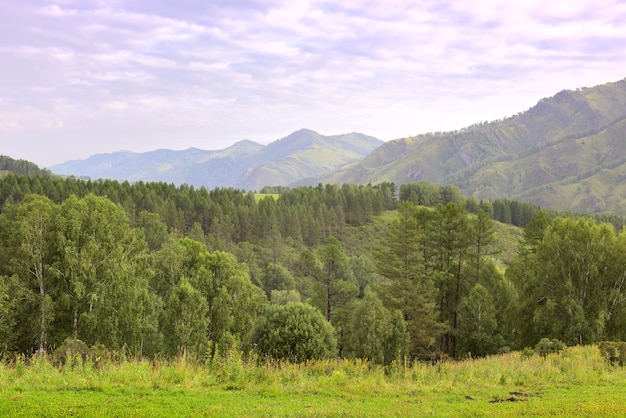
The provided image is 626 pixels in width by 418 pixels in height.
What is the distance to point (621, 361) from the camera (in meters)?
16.8

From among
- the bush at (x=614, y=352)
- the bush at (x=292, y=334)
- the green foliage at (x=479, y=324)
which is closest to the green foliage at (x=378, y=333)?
the green foliage at (x=479, y=324)

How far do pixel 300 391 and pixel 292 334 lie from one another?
11.9 metres

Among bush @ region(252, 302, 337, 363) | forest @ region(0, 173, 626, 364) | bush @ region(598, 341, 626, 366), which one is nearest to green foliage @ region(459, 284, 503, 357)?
forest @ region(0, 173, 626, 364)

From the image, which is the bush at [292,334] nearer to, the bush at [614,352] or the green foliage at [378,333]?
the green foliage at [378,333]

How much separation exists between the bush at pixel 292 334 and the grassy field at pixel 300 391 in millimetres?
8775

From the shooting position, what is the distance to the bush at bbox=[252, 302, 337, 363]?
23.9 metres

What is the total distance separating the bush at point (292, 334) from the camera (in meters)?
23.9

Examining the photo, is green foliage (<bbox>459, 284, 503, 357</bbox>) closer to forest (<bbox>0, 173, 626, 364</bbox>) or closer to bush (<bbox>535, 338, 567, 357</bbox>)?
forest (<bbox>0, 173, 626, 364</bbox>)

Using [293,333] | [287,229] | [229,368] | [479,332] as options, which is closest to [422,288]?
[479,332]

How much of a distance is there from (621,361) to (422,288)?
19303 millimetres

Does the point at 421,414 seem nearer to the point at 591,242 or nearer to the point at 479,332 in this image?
the point at 479,332

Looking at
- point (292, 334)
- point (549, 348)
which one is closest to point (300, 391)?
point (292, 334)

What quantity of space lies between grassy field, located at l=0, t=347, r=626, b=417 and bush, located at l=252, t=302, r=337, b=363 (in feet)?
28.8

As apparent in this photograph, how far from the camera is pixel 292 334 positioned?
24156mm
